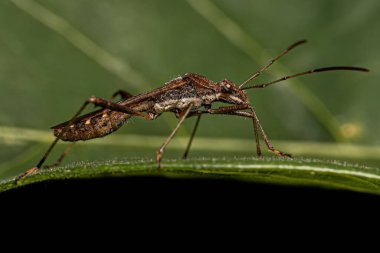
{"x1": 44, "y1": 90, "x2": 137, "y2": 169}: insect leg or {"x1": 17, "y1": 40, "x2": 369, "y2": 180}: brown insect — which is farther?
{"x1": 17, "y1": 40, "x2": 369, "y2": 180}: brown insect

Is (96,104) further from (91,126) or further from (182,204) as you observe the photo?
(182,204)

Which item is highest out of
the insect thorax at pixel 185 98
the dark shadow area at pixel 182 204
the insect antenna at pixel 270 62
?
the insect antenna at pixel 270 62

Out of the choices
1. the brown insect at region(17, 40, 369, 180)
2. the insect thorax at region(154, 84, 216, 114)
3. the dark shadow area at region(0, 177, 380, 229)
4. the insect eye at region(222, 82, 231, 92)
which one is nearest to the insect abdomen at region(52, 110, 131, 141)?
the brown insect at region(17, 40, 369, 180)

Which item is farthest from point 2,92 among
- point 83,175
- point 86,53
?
point 83,175

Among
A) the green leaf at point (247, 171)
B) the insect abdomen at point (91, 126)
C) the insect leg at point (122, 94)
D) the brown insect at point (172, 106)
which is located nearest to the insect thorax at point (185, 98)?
the brown insect at point (172, 106)

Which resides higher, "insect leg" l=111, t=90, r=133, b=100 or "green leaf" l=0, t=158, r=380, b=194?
"insect leg" l=111, t=90, r=133, b=100

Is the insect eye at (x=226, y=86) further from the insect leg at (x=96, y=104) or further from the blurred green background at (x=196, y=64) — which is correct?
the insect leg at (x=96, y=104)

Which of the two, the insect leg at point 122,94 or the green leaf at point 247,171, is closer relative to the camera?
the green leaf at point 247,171

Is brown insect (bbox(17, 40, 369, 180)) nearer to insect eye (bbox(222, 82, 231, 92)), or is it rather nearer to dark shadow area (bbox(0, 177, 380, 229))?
insect eye (bbox(222, 82, 231, 92))
